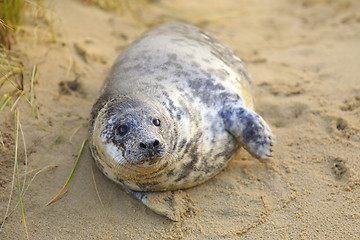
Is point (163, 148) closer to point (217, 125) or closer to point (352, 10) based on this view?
point (217, 125)

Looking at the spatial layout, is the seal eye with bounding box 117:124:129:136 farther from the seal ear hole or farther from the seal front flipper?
the seal front flipper

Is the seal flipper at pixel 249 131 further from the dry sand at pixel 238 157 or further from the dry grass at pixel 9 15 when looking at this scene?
the dry grass at pixel 9 15

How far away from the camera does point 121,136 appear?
2479mm

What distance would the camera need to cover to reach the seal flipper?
2996mm

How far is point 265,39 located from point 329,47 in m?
0.93

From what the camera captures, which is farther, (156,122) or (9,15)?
(9,15)

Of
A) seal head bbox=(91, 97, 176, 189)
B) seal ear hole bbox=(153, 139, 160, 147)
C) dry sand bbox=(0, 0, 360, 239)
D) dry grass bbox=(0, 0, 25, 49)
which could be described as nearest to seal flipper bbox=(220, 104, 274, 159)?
dry sand bbox=(0, 0, 360, 239)

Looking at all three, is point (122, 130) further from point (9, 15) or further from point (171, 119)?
point (9, 15)

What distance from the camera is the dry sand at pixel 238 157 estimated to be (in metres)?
2.71

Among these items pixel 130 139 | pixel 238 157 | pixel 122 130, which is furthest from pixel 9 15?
pixel 238 157

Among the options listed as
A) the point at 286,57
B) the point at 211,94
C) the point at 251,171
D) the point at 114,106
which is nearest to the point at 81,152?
the point at 114,106

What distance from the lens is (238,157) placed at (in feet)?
10.9

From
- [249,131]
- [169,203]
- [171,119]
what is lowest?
[169,203]

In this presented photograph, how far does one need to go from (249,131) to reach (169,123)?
69cm
